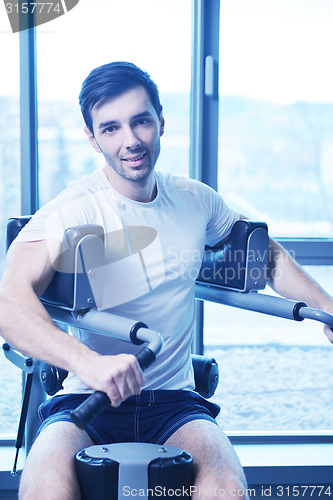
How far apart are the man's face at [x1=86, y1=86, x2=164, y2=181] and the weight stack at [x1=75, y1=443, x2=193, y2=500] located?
2.50 feet

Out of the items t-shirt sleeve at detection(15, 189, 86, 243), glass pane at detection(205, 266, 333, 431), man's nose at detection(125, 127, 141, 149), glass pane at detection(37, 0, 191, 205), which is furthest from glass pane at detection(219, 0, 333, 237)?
t-shirt sleeve at detection(15, 189, 86, 243)

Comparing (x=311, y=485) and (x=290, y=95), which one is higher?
(x=290, y=95)

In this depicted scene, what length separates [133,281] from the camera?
1309 mm

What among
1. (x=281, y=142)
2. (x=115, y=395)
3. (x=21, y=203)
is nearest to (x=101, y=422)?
(x=115, y=395)

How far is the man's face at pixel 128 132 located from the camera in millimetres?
1293

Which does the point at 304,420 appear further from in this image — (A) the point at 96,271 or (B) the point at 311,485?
(A) the point at 96,271

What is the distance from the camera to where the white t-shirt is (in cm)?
129

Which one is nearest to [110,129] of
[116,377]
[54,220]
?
[54,220]

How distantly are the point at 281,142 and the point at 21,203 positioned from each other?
1210 mm

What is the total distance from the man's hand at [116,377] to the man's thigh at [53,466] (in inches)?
8.1

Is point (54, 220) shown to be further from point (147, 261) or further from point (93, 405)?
point (93, 405)

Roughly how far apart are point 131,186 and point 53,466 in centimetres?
79

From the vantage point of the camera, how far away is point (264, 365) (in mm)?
2203

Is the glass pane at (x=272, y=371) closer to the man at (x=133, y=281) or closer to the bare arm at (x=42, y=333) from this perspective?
the man at (x=133, y=281)
